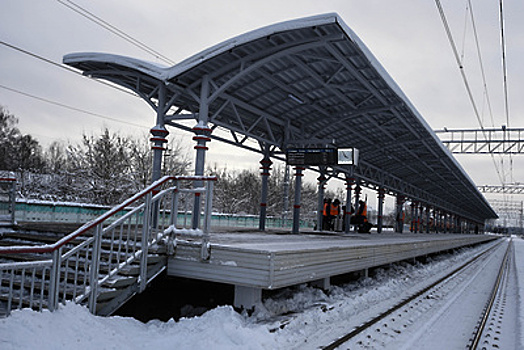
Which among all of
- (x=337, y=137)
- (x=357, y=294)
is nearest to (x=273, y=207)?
(x=337, y=137)

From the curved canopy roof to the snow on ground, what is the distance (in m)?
5.44

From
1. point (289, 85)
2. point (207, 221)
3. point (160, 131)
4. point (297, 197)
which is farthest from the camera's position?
point (297, 197)

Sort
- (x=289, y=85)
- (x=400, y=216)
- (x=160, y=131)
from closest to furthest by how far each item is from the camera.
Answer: (x=160, y=131) → (x=289, y=85) → (x=400, y=216)

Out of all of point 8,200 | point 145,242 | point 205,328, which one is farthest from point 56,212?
point 205,328

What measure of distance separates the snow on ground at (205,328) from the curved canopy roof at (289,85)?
214 inches

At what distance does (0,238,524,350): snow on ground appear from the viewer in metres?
4.93

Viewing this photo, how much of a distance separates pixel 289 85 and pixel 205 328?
882 cm

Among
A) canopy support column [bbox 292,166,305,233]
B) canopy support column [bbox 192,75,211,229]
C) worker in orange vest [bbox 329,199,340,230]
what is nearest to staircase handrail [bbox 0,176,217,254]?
canopy support column [bbox 192,75,211,229]

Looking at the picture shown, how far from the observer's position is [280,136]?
1773 centimetres

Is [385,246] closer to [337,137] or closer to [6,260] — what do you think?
[337,137]

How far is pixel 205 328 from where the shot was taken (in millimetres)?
6223

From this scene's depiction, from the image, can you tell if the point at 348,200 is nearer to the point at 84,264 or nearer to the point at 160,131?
the point at 160,131

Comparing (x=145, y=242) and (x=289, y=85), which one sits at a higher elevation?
(x=289, y=85)

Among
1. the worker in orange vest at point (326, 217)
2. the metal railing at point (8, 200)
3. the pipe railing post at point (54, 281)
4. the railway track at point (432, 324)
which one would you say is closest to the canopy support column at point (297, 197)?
the railway track at point (432, 324)
